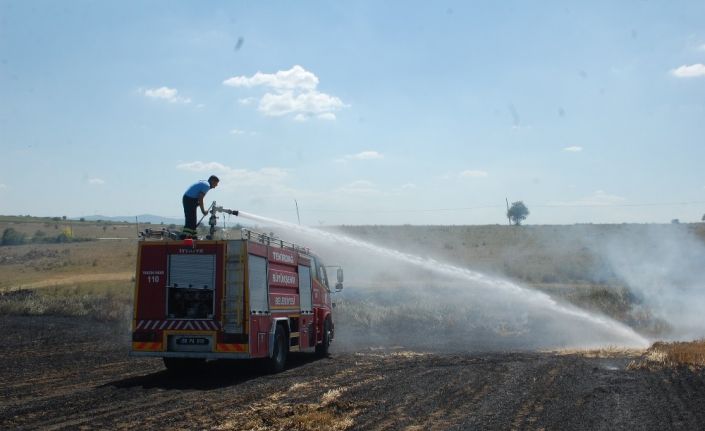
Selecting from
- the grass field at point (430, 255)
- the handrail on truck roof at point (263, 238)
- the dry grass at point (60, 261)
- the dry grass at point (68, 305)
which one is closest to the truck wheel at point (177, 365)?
the handrail on truck roof at point (263, 238)

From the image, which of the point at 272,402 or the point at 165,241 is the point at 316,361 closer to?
the point at 165,241

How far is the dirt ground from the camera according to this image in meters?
9.41

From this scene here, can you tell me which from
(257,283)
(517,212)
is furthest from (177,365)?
(517,212)

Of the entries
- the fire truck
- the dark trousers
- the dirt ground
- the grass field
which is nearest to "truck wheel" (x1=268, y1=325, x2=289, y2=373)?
the fire truck

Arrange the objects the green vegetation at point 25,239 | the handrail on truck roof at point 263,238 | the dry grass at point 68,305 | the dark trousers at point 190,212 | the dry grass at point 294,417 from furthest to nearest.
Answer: the green vegetation at point 25,239 → the dry grass at point 68,305 → the dark trousers at point 190,212 → the handrail on truck roof at point 263,238 → the dry grass at point 294,417

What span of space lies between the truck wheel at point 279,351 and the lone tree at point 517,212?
332ft

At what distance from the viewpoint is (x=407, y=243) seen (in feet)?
261

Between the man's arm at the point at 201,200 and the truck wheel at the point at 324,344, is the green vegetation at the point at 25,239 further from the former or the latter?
the man's arm at the point at 201,200

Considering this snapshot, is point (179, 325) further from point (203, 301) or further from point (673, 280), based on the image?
point (673, 280)

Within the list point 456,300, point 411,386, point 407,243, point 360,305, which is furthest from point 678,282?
point 407,243

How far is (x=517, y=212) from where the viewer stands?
114 m

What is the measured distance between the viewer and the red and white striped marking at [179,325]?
45.3 ft

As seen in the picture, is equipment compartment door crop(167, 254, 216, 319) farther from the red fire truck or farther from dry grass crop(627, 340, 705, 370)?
dry grass crop(627, 340, 705, 370)

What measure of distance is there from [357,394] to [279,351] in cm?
424
